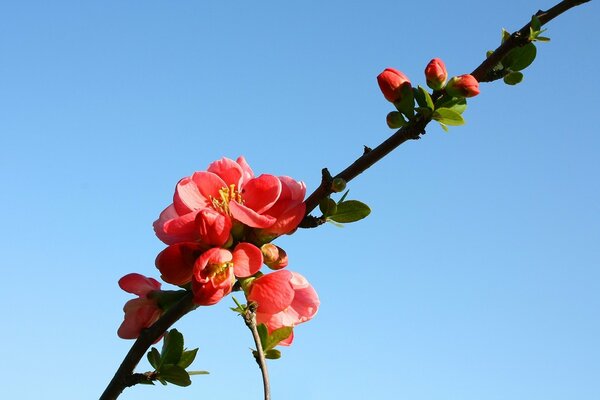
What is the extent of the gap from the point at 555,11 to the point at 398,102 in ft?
1.04

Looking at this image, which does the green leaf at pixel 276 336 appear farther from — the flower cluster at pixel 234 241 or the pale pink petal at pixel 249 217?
the pale pink petal at pixel 249 217

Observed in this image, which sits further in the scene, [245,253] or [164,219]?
[164,219]

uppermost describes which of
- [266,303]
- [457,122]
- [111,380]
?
[457,122]

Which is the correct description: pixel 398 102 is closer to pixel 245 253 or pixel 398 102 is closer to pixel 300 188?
pixel 300 188

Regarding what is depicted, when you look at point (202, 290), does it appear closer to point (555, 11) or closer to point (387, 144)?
point (387, 144)

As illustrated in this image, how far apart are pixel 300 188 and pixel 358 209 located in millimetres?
112

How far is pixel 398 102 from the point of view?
1076 mm

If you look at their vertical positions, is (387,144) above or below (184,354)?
above

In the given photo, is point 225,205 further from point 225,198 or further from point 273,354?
point 273,354

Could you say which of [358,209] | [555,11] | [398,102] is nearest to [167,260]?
[358,209]

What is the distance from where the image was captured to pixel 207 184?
3.40 feet

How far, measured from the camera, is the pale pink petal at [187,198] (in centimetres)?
99

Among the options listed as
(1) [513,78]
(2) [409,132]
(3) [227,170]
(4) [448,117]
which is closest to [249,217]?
(3) [227,170]

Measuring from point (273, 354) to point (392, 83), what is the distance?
0.49 meters
